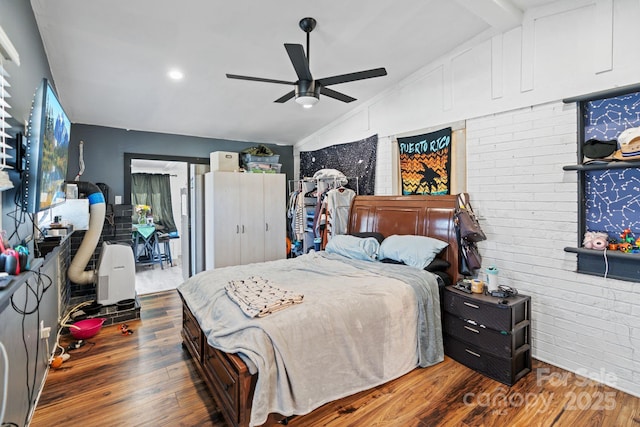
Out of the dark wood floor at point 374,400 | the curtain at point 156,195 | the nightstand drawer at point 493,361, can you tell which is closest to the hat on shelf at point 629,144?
the nightstand drawer at point 493,361

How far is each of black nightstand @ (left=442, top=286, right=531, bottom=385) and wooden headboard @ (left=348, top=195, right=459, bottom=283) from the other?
474 millimetres

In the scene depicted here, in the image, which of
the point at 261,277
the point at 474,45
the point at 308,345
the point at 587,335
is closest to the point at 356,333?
the point at 308,345

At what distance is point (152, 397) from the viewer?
225cm

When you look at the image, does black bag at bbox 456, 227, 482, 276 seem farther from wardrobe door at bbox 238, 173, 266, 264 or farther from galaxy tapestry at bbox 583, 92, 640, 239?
wardrobe door at bbox 238, 173, 266, 264

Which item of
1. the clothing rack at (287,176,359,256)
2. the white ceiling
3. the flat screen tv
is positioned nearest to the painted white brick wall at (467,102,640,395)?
the white ceiling

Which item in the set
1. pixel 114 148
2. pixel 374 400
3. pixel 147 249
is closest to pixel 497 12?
pixel 374 400

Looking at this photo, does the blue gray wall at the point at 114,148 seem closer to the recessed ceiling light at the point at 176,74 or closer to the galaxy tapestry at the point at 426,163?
the recessed ceiling light at the point at 176,74

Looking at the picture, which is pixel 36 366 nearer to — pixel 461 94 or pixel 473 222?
pixel 473 222

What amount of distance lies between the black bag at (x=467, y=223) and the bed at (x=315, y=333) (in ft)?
0.38

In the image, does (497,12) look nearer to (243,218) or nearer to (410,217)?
(410,217)

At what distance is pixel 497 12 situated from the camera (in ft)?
8.48

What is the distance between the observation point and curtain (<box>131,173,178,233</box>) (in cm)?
761

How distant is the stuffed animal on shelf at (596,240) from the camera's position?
7.77 ft

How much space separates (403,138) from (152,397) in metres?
3.57
